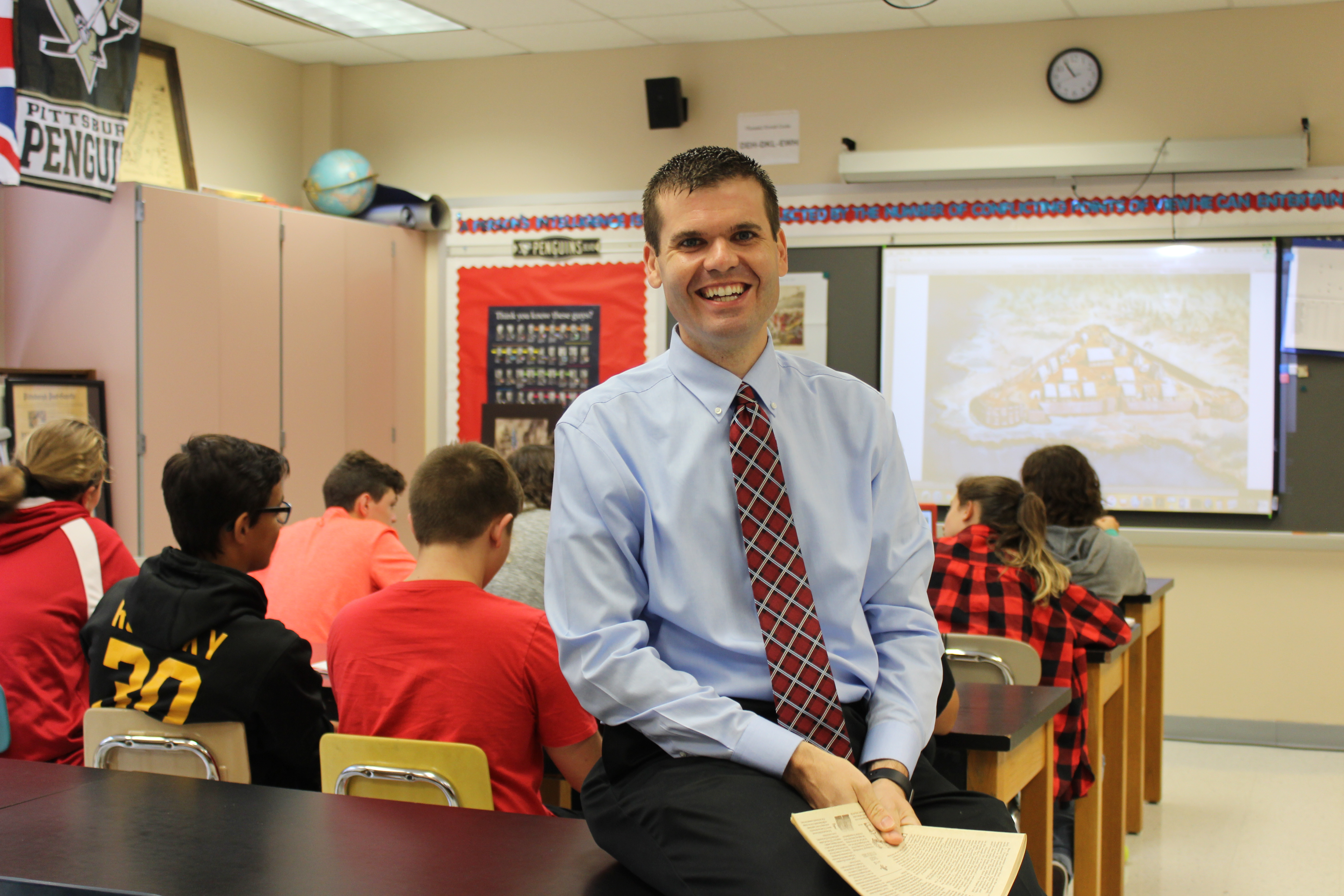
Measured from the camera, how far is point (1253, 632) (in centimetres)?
480

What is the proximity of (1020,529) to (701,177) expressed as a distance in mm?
1750

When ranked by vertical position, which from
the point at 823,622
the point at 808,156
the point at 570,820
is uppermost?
the point at 808,156

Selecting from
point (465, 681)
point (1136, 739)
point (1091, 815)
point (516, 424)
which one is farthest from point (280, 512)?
point (516, 424)

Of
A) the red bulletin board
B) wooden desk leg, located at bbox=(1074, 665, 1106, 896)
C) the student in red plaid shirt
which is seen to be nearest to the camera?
wooden desk leg, located at bbox=(1074, 665, 1106, 896)

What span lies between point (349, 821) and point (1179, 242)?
4.41 m

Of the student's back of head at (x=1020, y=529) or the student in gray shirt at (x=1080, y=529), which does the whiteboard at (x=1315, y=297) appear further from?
the student's back of head at (x=1020, y=529)

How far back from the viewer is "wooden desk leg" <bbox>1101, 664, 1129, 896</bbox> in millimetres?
3104

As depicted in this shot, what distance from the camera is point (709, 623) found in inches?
54.4

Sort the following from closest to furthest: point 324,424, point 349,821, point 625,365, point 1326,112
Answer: point 349,821, point 1326,112, point 324,424, point 625,365

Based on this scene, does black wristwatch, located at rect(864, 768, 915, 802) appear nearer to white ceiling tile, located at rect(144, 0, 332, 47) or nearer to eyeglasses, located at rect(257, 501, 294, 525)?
eyeglasses, located at rect(257, 501, 294, 525)

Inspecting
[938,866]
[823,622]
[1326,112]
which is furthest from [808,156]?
[938,866]

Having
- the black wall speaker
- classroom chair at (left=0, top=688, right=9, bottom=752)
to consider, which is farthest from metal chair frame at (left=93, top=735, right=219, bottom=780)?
the black wall speaker

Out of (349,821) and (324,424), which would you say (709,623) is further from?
(324,424)

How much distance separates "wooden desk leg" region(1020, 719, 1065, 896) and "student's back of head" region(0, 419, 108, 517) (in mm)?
2228
